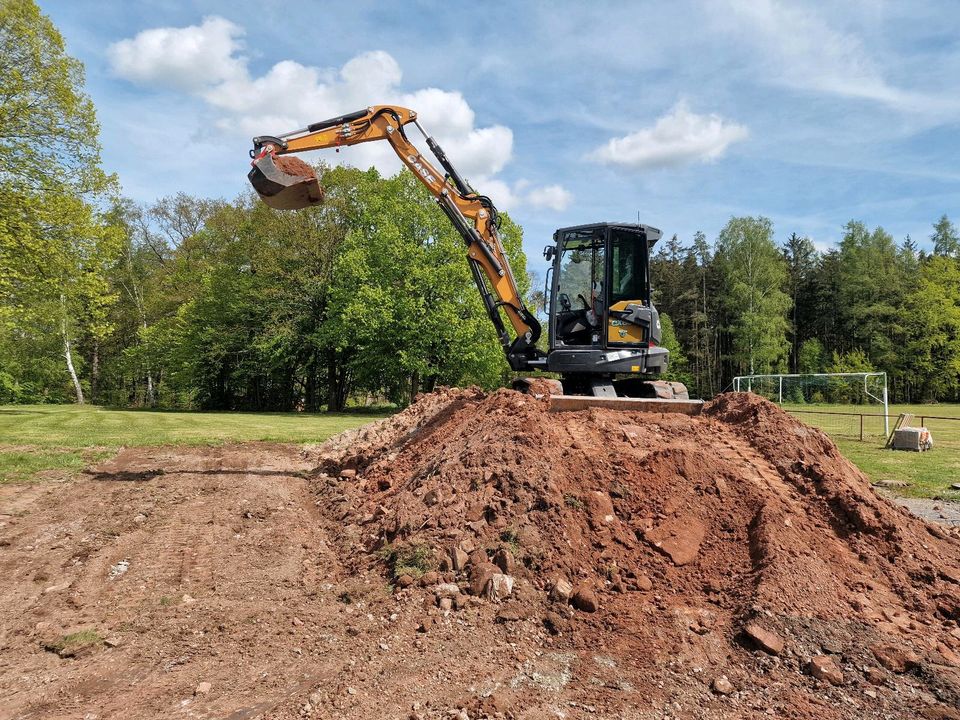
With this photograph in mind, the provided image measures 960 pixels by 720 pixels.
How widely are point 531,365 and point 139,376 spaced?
36.8m

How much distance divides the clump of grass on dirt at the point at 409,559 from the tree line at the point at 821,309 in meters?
39.7

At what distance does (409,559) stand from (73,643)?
2.51m

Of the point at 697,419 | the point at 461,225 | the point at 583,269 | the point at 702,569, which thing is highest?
the point at 461,225

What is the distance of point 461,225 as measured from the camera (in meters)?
11.6

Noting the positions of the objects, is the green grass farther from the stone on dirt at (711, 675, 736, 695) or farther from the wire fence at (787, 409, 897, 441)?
the stone on dirt at (711, 675, 736, 695)

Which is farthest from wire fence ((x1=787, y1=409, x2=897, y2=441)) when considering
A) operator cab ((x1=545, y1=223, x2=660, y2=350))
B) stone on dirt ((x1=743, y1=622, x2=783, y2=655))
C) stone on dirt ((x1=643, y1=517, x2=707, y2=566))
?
stone on dirt ((x1=743, y1=622, x2=783, y2=655))

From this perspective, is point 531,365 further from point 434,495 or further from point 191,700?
point 191,700

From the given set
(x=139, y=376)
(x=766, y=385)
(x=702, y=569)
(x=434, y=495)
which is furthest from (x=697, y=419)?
(x=139, y=376)

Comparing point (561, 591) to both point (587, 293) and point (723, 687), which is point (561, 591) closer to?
point (723, 687)

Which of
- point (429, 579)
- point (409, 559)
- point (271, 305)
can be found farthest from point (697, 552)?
point (271, 305)

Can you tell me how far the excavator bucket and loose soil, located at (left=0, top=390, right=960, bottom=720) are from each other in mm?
4197

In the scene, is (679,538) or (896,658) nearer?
(896,658)

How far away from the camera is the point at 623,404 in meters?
8.59

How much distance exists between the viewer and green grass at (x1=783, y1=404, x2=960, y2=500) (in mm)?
11445
